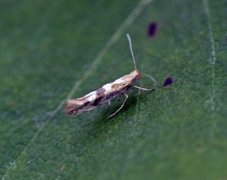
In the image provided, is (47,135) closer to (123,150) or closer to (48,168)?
(48,168)

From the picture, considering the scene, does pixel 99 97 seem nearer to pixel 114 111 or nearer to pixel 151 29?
pixel 114 111

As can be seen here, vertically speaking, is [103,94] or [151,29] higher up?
[103,94]

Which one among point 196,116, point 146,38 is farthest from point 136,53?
point 196,116

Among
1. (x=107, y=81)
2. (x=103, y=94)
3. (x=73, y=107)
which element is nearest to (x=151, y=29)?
(x=107, y=81)

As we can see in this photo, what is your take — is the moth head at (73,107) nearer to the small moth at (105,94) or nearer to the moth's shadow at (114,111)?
the small moth at (105,94)

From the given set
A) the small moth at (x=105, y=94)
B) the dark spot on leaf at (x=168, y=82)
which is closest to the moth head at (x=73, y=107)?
the small moth at (x=105, y=94)

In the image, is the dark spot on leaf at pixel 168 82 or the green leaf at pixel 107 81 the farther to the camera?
the dark spot on leaf at pixel 168 82
